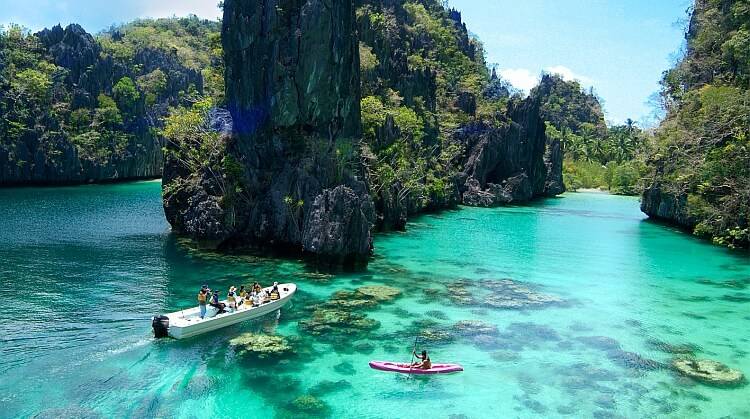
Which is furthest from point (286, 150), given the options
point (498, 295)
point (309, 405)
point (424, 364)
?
point (309, 405)

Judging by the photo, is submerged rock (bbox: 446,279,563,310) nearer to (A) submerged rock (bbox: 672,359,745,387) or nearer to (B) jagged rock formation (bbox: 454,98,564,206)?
(A) submerged rock (bbox: 672,359,745,387)

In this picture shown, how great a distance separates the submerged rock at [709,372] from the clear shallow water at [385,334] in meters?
0.68

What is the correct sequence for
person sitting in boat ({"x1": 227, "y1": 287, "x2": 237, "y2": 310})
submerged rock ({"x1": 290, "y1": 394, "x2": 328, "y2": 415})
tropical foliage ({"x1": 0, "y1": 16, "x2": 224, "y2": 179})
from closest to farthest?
1. submerged rock ({"x1": 290, "y1": 394, "x2": 328, "y2": 415})
2. person sitting in boat ({"x1": 227, "y1": 287, "x2": 237, "y2": 310})
3. tropical foliage ({"x1": 0, "y1": 16, "x2": 224, "y2": 179})

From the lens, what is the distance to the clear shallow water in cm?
1903

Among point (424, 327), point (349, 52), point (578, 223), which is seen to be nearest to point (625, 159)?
point (578, 223)

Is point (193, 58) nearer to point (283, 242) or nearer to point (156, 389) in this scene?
point (283, 242)

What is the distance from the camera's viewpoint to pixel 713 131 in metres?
49.0

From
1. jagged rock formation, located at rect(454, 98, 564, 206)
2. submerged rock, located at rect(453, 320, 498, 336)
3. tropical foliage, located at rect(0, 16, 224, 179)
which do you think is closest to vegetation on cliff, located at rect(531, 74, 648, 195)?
jagged rock formation, located at rect(454, 98, 564, 206)

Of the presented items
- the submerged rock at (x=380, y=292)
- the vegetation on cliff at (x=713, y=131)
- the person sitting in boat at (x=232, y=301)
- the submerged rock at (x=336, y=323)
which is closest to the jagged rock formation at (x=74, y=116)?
the submerged rock at (x=380, y=292)

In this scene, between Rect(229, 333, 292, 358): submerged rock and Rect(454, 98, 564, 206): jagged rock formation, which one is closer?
Rect(229, 333, 292, 358): submerged rock

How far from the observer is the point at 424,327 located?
2675 centimetres

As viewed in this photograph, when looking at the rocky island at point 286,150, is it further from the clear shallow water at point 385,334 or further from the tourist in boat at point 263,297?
the tourist in boat at point 263,297

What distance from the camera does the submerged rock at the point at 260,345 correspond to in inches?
893

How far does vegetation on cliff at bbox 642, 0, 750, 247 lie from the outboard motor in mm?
46513
